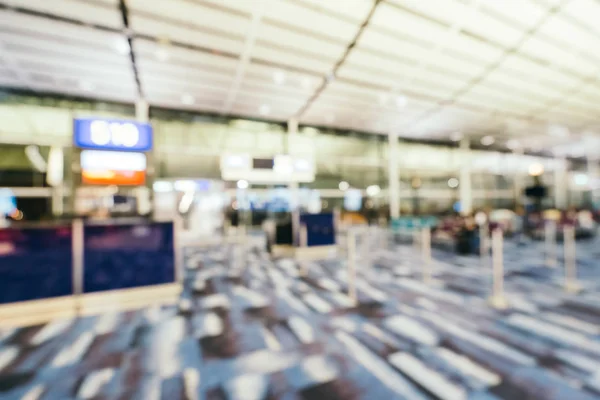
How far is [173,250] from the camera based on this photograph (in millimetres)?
3713

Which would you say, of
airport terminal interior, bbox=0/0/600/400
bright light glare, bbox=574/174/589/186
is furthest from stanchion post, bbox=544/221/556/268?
bright light glare, bbox=574/174/589/186

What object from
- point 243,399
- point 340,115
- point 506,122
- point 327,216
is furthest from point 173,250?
point 506,122

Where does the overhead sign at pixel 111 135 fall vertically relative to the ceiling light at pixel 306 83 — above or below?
below

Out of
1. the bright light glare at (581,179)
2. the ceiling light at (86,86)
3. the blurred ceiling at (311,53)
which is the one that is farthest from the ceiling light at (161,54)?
the bright light glare at (581,179)

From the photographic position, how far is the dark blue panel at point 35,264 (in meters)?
2.95

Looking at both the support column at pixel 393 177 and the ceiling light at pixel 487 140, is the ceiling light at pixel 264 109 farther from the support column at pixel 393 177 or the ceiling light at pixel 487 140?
the ceiling light at pixel 487 140

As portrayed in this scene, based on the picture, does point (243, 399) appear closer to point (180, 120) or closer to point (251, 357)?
point (251, 357)

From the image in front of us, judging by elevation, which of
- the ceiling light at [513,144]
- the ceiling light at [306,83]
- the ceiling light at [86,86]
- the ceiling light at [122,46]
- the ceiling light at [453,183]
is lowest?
the ceiling light at [453,183]

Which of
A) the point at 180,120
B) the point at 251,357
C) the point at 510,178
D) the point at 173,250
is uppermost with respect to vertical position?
the point at 180,120

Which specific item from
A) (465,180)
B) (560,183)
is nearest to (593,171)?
(560,183)

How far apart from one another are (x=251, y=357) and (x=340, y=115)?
7.89 metres

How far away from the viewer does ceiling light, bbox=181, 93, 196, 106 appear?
23.1 feet

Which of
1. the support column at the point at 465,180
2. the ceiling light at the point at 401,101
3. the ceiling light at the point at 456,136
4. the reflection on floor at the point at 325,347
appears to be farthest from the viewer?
the support column at the point at 465,180

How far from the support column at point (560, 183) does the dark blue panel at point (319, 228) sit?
17.9m
